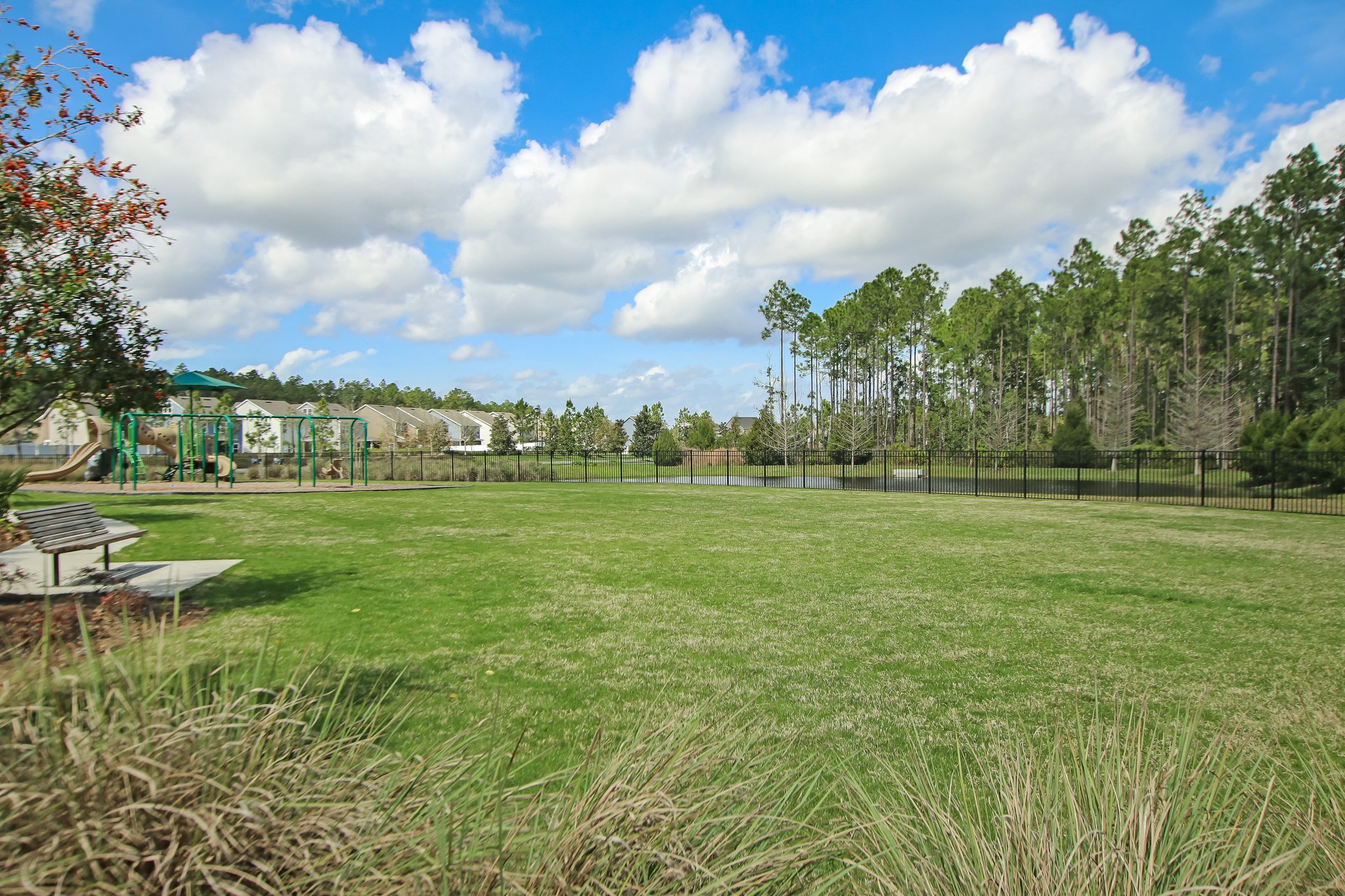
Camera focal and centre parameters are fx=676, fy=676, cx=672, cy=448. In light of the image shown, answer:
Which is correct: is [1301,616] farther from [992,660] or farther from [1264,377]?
[1264,377]

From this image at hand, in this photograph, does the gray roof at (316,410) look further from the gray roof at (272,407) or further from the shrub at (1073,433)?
the shrub at (1073,433)

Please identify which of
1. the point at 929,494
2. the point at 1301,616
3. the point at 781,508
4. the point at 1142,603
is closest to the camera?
the point at 1301,616

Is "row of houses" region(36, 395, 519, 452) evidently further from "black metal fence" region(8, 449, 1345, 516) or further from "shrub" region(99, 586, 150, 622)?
"shrub" region(99, 586, 150, 622)

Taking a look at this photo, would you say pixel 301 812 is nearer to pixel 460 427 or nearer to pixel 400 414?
pixel 400 414

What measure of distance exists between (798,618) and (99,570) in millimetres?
7964

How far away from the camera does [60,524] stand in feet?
23.0

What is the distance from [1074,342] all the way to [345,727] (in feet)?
207

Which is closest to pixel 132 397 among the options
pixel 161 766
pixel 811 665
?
pixel 161 766

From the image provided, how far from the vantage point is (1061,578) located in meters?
8.92

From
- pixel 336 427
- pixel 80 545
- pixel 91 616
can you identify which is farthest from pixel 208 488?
pixel 336 427

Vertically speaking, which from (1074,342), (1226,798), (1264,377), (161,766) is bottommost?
(1226,798)

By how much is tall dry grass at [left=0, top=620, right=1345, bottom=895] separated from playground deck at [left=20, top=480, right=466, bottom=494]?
21.3m

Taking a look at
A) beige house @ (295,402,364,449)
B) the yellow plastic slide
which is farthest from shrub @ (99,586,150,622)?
beige house @ (295,402,364,449)

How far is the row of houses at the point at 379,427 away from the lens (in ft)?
164
